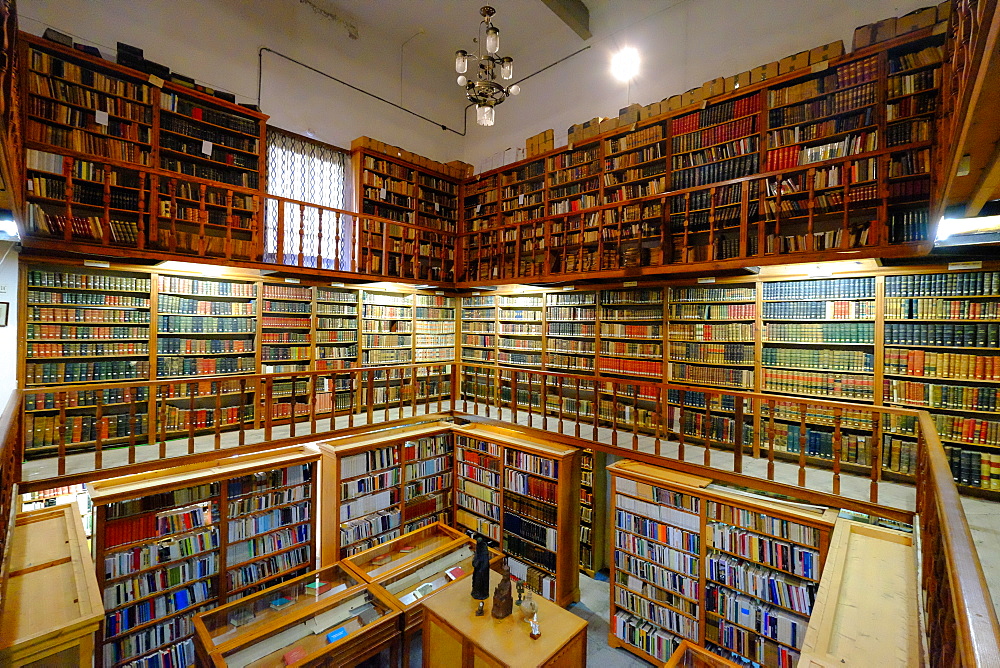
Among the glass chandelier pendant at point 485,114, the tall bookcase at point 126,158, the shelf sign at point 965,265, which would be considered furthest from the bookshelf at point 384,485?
the shelf sign at point 965,265

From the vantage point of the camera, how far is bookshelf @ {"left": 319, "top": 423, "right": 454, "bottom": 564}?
500 centimetres

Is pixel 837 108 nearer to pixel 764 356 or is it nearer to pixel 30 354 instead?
pixel 764 356

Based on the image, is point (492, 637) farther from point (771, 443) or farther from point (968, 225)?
point (968, 225)

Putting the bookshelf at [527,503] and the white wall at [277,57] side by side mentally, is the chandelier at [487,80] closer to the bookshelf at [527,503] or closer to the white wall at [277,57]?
the bookshelf at [527,503]

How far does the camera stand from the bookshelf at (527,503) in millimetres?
5047

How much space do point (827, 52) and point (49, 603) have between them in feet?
24.9

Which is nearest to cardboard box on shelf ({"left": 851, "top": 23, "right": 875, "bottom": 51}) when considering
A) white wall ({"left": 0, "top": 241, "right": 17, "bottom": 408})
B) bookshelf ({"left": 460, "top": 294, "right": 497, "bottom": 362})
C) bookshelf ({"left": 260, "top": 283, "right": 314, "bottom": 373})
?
bookshelf ({"left": 460, "top": 294, "right": 497, "bottom": 362})

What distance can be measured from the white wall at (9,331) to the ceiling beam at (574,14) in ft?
22.5

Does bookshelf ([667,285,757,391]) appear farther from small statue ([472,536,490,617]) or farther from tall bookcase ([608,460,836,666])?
small statue ([472,536,490,617])

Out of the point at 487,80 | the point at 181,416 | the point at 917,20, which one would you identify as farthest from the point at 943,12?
the point at 181,416

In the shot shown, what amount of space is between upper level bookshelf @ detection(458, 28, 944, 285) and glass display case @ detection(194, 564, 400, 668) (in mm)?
4350

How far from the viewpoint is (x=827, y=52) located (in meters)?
4.71

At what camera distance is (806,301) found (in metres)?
4.59

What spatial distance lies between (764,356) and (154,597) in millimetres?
6424
